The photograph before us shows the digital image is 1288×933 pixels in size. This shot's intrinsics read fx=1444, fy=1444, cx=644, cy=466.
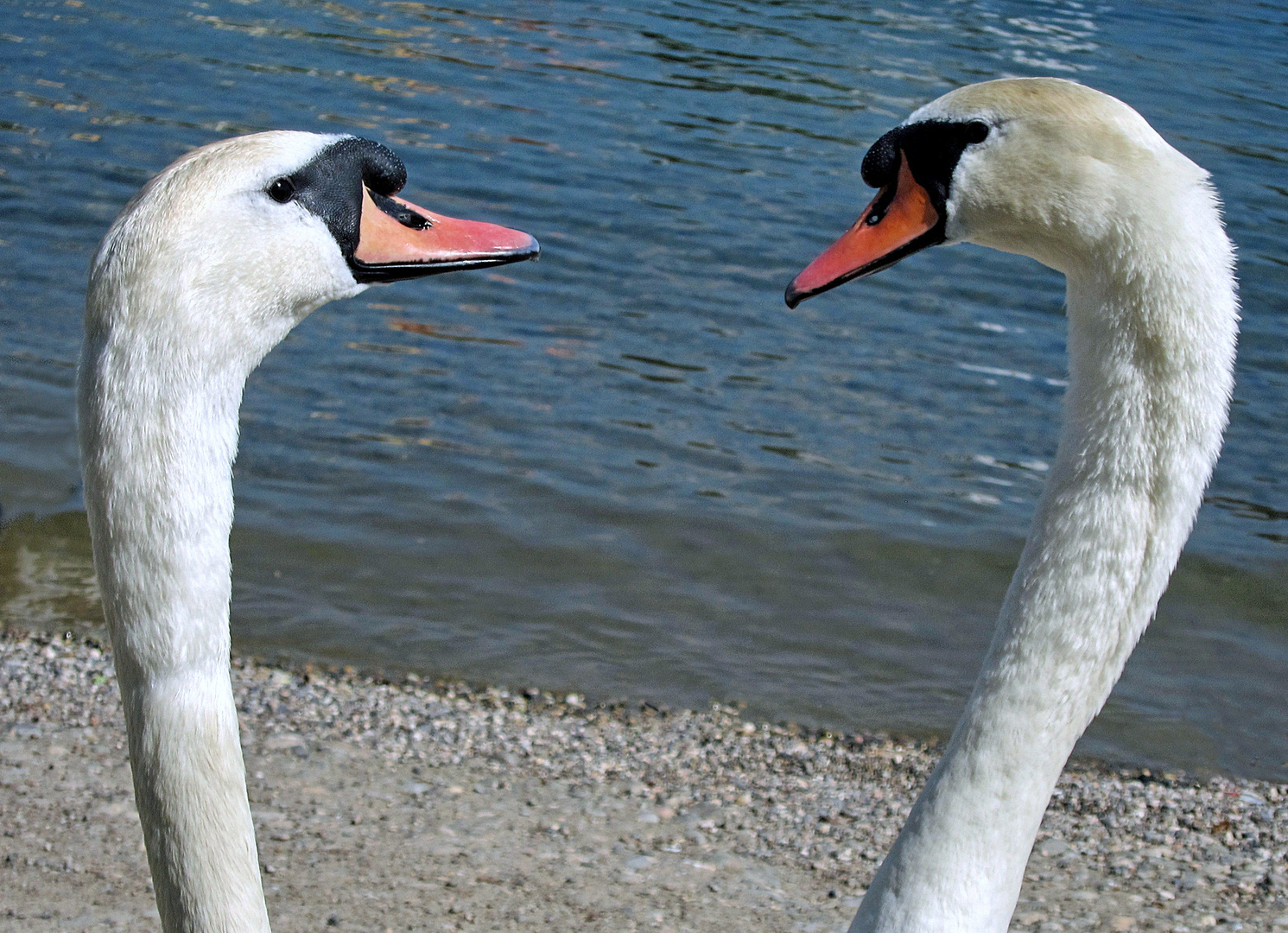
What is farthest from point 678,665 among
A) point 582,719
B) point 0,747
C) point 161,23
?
point 161,23

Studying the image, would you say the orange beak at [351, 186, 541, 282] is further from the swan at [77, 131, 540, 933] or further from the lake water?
the lake water

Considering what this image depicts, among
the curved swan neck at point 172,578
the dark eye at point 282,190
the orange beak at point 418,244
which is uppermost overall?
the dark eye at point 282,190

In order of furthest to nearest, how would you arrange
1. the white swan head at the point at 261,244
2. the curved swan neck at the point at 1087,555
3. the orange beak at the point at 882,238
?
the orange beak at the point at 882,238, the curved swan neck at the point at 1087,555, the white swan head at the point at 261,244

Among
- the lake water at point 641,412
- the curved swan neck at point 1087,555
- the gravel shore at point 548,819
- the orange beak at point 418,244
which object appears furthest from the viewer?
the lake water at point 641,412

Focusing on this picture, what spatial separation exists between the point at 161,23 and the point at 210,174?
14566 mm


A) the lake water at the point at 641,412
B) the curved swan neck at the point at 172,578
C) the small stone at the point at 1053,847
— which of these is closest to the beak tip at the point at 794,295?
the curved swan neck at the point at 172,578

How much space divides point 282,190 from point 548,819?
284cm

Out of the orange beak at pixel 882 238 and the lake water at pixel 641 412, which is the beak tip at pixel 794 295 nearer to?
the orange beak at pixel 882 238

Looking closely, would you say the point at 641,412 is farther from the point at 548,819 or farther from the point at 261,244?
the point at 261,244

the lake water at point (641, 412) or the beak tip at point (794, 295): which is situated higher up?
the beak tip at point (794, 295)

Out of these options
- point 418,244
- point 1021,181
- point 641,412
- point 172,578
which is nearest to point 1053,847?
point 1021,181

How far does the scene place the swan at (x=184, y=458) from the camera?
2318 millimetres

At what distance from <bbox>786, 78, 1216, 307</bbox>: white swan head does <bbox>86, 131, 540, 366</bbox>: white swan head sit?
742 millimetres

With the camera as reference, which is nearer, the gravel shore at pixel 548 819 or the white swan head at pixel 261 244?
the white swan head at pixel 261 244
